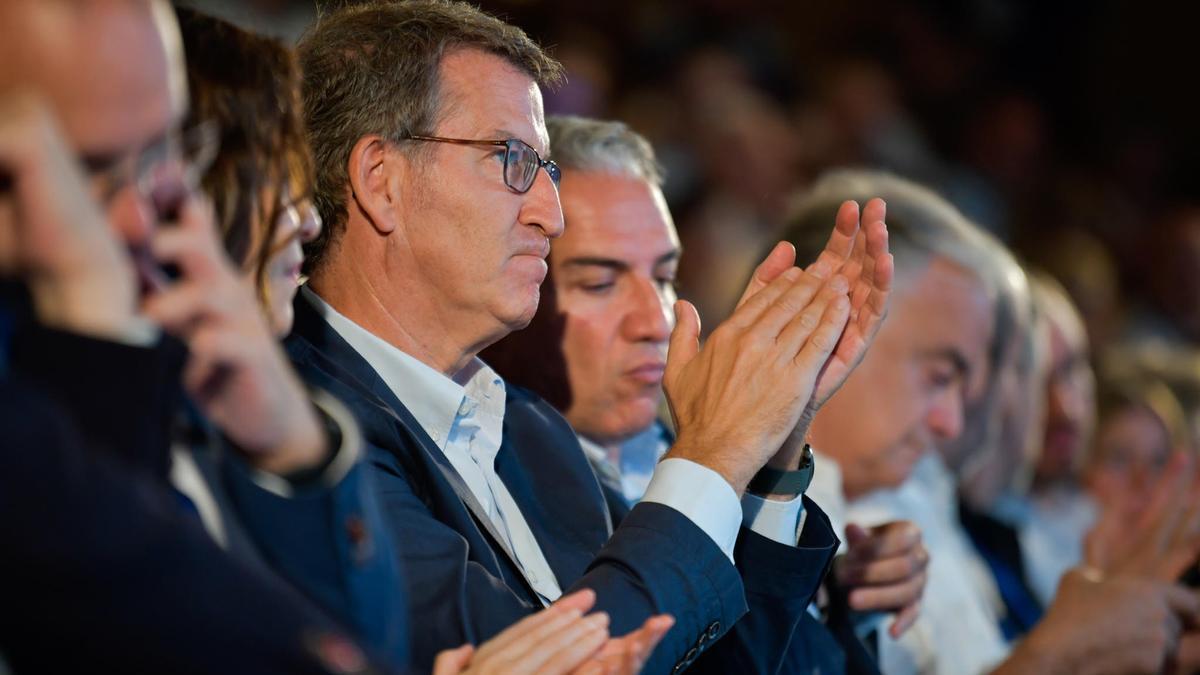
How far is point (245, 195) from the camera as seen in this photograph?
153cm

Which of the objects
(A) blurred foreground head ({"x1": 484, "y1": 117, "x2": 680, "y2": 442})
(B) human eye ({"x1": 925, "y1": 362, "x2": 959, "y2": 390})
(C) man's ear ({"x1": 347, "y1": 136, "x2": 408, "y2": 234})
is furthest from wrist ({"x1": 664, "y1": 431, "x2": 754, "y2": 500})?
(B) human eye ({"x1": 925, "y1": 362, "x2": 959, "y2": 390})

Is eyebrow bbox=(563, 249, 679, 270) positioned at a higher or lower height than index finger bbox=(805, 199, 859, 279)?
lower

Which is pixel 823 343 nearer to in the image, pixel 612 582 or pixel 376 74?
pixel 612 582

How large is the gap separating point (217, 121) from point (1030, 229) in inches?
247

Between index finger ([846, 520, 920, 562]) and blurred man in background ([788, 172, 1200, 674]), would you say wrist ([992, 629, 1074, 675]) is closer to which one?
blurred man in background ([788, 172, 1200, 674])

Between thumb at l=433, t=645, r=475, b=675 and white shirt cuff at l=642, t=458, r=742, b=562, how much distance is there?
1.12 feet

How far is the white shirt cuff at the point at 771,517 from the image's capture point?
206 cm

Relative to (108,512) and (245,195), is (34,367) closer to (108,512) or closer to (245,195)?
(108,512)

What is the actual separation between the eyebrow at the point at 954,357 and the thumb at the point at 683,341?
1.08 meters

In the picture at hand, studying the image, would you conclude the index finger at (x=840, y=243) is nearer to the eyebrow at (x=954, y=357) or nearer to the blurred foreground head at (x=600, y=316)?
the blurred foreground head at (x=600, y=316)

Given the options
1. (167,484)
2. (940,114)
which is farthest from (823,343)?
(940,114)

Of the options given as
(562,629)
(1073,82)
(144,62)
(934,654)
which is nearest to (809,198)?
(934,654)

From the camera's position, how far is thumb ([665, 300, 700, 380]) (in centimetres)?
207

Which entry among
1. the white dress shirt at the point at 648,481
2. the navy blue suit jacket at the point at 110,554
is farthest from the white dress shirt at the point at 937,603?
the navy blue suit jacket at the point at 110,554
